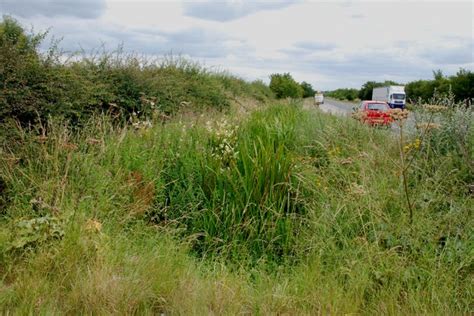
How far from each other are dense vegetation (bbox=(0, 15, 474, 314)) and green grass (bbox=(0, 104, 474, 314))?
2 cm


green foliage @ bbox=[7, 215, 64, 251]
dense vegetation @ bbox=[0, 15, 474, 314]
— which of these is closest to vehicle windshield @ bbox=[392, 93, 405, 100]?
dense vegetation @ bbox=[0, 15, 474, 314]

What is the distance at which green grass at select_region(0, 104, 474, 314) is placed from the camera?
10.4ft

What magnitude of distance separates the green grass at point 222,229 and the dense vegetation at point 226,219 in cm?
2

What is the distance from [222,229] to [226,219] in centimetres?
12

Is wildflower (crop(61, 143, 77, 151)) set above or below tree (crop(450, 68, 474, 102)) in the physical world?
below

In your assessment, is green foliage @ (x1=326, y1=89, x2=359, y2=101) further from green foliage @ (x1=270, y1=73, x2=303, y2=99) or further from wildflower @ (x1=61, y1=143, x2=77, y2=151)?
wildflower @ (x1=61, y1=143, x2=77, y2=151)

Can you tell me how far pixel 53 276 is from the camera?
3318mm

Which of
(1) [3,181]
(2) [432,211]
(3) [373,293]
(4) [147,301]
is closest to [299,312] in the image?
(3) [373,293]

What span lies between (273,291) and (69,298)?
5.02 feet

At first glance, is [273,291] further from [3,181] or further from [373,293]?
[3,181]

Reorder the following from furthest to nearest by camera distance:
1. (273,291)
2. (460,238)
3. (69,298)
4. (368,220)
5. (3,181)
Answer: (3,181), (368,220), (460,238), (273,291), (69,298)

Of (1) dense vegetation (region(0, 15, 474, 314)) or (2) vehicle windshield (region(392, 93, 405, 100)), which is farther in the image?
(2) vehicle windshield (region(392, 93, 405, 100))

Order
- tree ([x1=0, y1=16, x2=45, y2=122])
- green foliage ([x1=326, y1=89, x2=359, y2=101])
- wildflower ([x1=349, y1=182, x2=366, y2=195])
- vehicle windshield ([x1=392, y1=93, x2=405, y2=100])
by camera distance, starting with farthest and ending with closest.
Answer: green foliage ([x1=326, y1=89, x2=359, y2=101]), vehicle windshield ([x1=392, y1=93, x2=405, y2=100]), tree ([x1=0, y1=16, x2=45, y2=122]), wildflower ([x1=349, y1=182, x2=366, y2=195])

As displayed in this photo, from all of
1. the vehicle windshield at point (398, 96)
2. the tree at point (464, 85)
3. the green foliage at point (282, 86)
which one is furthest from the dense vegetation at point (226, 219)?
the vehicle windshield at point (398, 96)
